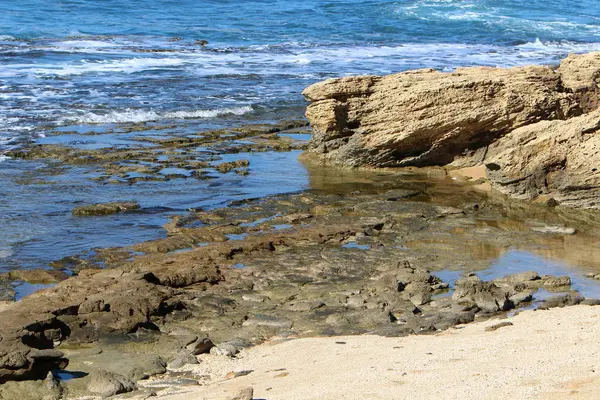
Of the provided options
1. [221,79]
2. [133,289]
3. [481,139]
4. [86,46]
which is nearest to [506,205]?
[481,139]

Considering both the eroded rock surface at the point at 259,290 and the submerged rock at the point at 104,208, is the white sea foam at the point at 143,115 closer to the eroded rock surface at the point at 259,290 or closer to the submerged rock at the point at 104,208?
the submerged rock at the point at 104,208

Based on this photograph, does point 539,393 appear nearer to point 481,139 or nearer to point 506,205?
point 506,205

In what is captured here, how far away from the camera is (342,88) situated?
15156mm

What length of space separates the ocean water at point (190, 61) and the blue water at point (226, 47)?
0.26ft

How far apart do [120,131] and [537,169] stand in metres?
8.59

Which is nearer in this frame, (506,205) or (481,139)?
(506,205)

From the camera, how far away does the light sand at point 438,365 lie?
5902mm

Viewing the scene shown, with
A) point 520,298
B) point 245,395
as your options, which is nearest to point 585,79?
point 520,298

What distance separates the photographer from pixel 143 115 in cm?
1958

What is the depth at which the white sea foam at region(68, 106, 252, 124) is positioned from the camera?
19.0 meters

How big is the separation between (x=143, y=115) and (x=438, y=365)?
14032 mm

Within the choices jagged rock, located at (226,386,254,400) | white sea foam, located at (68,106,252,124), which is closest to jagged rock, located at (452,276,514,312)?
jagged rock, located at (226,386,254,400)

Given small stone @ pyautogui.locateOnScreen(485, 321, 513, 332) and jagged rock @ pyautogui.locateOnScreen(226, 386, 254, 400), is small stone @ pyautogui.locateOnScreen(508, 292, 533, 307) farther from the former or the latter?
jagged rock @ pyautogui.locateOnScreen(226, 386, 254, 400)

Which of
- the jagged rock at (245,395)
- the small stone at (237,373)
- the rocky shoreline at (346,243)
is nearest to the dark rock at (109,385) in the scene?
the rocky shoreline at (346,243)
